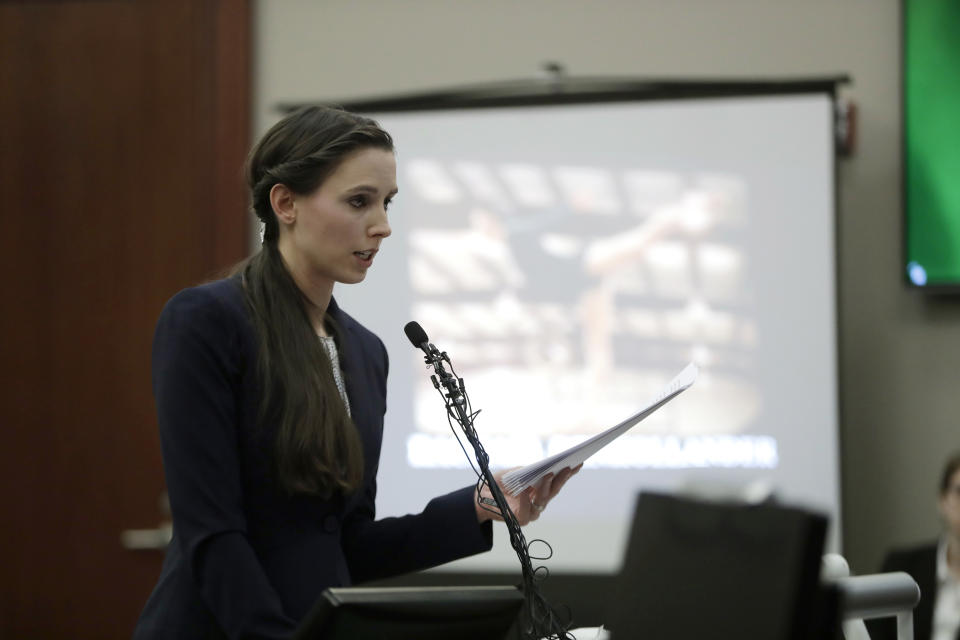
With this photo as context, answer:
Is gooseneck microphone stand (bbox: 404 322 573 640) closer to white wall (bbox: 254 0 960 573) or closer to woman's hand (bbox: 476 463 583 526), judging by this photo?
woman's hand (bbox: 476 463 583 526)

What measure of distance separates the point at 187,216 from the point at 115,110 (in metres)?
0.47

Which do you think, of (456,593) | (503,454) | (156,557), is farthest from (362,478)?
(156,557)

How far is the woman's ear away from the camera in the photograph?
4.87 ft

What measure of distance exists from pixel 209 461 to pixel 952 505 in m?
2.43

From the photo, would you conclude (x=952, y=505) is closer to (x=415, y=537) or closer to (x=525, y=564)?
(x=415, y=537)

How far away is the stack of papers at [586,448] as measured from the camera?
130 cm

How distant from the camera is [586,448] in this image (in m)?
1.33

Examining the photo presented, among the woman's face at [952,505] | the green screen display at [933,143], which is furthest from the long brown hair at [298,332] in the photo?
the green screen display at [933,143]

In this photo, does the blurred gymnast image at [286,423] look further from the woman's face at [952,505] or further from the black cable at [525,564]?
the woman's face at [952,505]

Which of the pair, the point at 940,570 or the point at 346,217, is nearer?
the point at 346,217

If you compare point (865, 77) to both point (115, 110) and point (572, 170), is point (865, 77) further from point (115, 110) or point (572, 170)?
point (115, 110)

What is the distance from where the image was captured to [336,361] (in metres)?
1.53

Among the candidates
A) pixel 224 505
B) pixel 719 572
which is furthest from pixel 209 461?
pixel 719 572

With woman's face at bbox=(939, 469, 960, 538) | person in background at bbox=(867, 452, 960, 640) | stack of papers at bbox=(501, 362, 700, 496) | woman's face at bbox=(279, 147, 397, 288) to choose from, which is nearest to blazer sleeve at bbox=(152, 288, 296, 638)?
woman's face at bbox=(279, 147, 397, 288)
